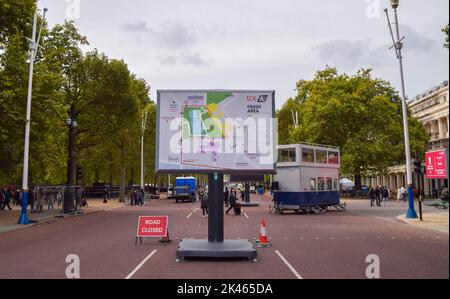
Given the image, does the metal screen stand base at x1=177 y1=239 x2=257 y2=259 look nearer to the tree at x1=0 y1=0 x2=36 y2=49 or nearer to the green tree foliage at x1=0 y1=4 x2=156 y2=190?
the green tree foliage at x1=0 y1=4 x2=156 y2=190

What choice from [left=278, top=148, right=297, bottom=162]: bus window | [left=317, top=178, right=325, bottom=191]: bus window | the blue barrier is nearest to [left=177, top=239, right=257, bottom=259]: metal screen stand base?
the blue barrier

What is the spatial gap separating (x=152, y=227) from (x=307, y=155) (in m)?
18.5

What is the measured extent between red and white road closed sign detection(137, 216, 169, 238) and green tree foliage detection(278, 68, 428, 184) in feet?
123

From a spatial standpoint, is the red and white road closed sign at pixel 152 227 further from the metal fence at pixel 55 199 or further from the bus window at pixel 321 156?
the bus window at pixel 321 156

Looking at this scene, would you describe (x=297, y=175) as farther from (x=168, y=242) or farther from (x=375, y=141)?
(x=375, y=141)

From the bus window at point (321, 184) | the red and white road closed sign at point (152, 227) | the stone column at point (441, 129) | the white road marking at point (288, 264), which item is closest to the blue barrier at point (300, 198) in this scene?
the bus window at point (321, 184)

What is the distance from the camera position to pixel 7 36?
27812 mm

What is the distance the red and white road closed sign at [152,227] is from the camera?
1441cm

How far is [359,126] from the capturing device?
52125 millimetres

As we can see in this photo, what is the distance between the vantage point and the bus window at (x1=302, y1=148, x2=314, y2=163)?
30.0m

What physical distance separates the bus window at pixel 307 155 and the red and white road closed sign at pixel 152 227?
17455 mm

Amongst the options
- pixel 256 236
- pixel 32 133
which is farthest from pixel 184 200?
pixel 256 236

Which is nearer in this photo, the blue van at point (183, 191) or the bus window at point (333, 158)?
the bus window at point (333, 158)
